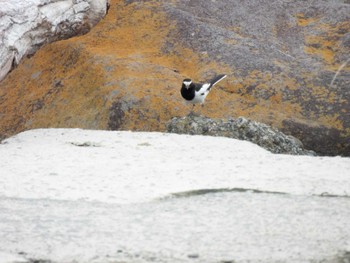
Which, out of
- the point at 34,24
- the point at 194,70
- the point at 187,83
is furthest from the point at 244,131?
the point at 34,24

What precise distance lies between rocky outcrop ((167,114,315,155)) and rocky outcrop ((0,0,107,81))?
4.86 feet

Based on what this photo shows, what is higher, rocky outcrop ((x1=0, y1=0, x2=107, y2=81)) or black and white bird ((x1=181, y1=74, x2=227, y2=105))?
rocky outcrop ((x1=0, y1=0, x2=107, y2=81))

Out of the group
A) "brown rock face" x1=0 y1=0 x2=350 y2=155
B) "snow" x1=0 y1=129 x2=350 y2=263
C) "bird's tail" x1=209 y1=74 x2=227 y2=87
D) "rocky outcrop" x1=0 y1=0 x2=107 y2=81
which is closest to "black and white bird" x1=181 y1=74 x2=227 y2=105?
"bird's tail" x1=209 y1=74 x2=227 y2=87

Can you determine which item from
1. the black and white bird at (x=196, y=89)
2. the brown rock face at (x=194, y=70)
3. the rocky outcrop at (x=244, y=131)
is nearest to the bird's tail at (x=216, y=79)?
the black and white bird at (x=196, y=89)

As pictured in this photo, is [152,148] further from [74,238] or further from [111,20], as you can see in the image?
[111,20]

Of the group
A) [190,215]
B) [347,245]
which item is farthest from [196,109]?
[347,245]

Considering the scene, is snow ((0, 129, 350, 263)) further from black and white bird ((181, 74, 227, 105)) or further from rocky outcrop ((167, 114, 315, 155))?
black and white bird ((181, 74, 227, 105))

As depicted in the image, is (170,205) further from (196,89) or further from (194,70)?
(194,70)

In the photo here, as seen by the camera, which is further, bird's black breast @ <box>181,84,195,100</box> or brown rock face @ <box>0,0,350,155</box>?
brown rock face @ <box>0,0,350,155</box>

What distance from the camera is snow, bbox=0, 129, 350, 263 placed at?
3090 mm

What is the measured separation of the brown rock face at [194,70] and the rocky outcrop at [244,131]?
331 millimetres

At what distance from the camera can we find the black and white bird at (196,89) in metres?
6.15

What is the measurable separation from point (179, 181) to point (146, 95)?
8.78ft

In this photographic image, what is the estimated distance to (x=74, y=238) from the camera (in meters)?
3.21
